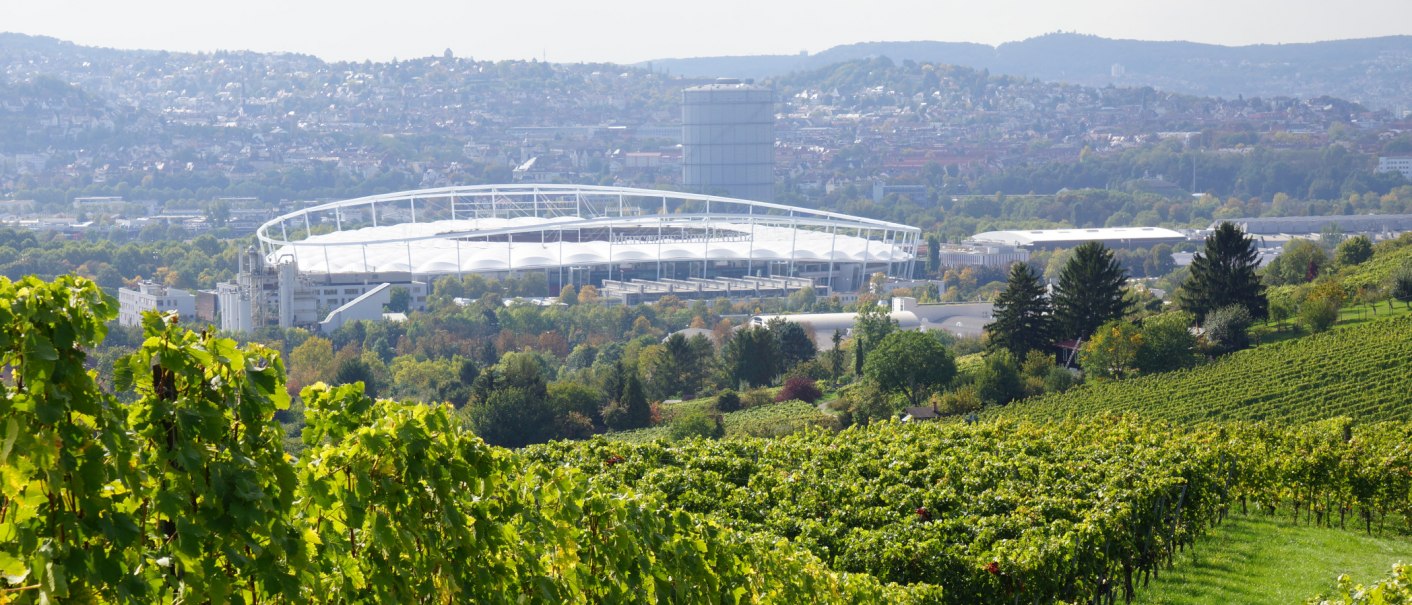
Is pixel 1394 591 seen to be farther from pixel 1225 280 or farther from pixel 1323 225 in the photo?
pixel 1323 225

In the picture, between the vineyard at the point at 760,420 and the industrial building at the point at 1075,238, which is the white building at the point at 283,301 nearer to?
the vineyard at the point at 760,420

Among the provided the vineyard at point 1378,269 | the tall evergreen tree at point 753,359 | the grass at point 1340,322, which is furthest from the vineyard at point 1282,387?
the tall evergreen tree at point 753,359

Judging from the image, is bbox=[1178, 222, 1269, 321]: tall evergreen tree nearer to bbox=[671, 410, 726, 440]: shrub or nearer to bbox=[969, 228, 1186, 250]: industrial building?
bbox=[671, 410, 726, 440]: shrub

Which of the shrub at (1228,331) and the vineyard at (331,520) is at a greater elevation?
the vineyard at (331,520)

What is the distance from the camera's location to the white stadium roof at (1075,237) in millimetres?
73938

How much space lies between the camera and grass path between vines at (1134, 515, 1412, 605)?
9.64 m

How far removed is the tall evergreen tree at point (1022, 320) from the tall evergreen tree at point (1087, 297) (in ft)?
1.16

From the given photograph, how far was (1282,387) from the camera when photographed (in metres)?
21.5

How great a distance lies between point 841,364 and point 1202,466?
65.0ft

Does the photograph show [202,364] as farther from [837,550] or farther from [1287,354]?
[1287,354]

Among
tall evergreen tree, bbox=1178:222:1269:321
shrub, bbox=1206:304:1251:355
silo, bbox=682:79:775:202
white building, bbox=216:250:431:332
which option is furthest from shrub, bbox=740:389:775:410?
silo, bbox=682:79:775:202

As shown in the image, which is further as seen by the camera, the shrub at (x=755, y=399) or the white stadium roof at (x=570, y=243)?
the white stadium roof at (x=570, y=243)

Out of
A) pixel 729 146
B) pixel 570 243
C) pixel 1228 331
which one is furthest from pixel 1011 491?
pixel 729 146

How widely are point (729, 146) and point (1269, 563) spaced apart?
100864 millimetres
